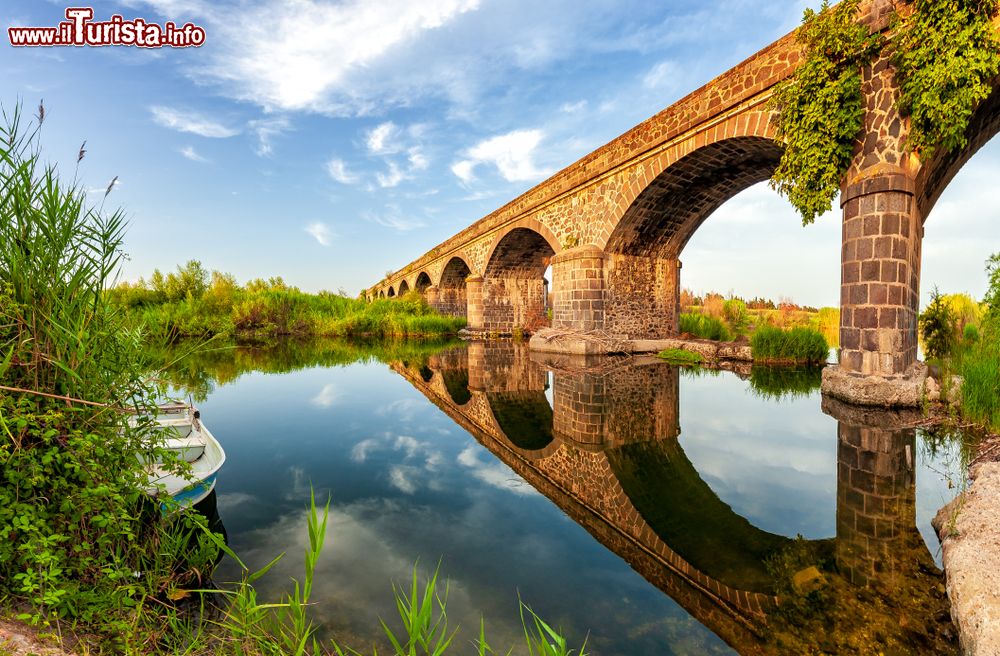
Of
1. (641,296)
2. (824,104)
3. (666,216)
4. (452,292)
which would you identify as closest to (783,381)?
(824,104)

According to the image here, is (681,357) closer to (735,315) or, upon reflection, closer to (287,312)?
(735,315)

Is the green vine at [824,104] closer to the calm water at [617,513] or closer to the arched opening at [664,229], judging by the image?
the arched opening at [664,229]

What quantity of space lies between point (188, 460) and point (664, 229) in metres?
11.5

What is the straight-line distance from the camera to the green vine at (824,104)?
5.71 metres

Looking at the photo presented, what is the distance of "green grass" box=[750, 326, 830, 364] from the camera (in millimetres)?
9211

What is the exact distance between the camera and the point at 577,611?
190cm

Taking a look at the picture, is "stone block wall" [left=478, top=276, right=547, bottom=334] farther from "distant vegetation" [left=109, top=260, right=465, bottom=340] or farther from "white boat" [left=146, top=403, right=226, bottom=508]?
"white boat" [left=146, top=403, right=226, bottom=508]

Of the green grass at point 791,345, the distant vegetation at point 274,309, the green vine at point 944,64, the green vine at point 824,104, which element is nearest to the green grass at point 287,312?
the distant vegetation at point 274,309

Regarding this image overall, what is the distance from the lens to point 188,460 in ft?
8.96

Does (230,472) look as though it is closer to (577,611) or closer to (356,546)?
(356,546)

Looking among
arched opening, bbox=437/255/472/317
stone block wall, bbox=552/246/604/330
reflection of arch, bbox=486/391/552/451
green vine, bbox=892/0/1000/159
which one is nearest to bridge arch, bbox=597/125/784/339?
stone block wall, bbox=552/246/604/330

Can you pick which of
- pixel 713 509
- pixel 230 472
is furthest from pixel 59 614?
pixel 713 509

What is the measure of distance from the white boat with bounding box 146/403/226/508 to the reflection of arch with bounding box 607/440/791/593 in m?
2.55

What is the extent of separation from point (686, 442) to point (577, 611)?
2.83 m
